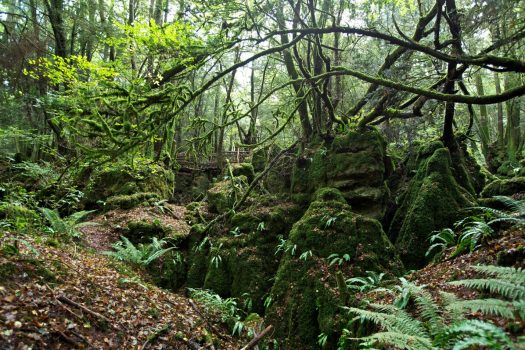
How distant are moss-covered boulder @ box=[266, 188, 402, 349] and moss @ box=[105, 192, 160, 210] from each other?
21.7ft

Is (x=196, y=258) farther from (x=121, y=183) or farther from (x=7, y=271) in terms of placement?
(x=121, y=183)

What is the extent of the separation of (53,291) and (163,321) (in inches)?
66.7

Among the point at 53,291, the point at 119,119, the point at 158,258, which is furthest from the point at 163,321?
the point at 119,119

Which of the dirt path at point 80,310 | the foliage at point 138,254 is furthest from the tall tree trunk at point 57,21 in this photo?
the dirt path at point 80,310

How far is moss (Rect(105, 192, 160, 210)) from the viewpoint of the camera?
39.1ft

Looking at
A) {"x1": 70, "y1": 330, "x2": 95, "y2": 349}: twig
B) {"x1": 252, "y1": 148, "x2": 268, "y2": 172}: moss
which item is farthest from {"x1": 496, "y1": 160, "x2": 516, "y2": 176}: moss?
{"x1": 70, "y1": 330, "x2": 95, "y2": 349}: twig

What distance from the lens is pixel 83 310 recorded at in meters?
4.41

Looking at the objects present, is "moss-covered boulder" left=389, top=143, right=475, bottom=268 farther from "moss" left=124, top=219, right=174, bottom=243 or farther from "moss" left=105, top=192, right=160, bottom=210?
"moss" left=105, top=192, right=160, bottom=210

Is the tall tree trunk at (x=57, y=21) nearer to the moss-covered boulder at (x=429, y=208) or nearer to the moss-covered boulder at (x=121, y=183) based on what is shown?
the moss-covered boulder at (x=121, y=183)

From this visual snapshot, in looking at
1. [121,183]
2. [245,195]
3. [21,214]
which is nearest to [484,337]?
[245,195]

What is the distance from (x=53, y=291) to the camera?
4.34 m

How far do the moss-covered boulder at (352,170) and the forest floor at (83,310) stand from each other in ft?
15.3

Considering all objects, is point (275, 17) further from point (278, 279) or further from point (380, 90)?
point (278, 279)

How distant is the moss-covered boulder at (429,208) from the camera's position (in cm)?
715
